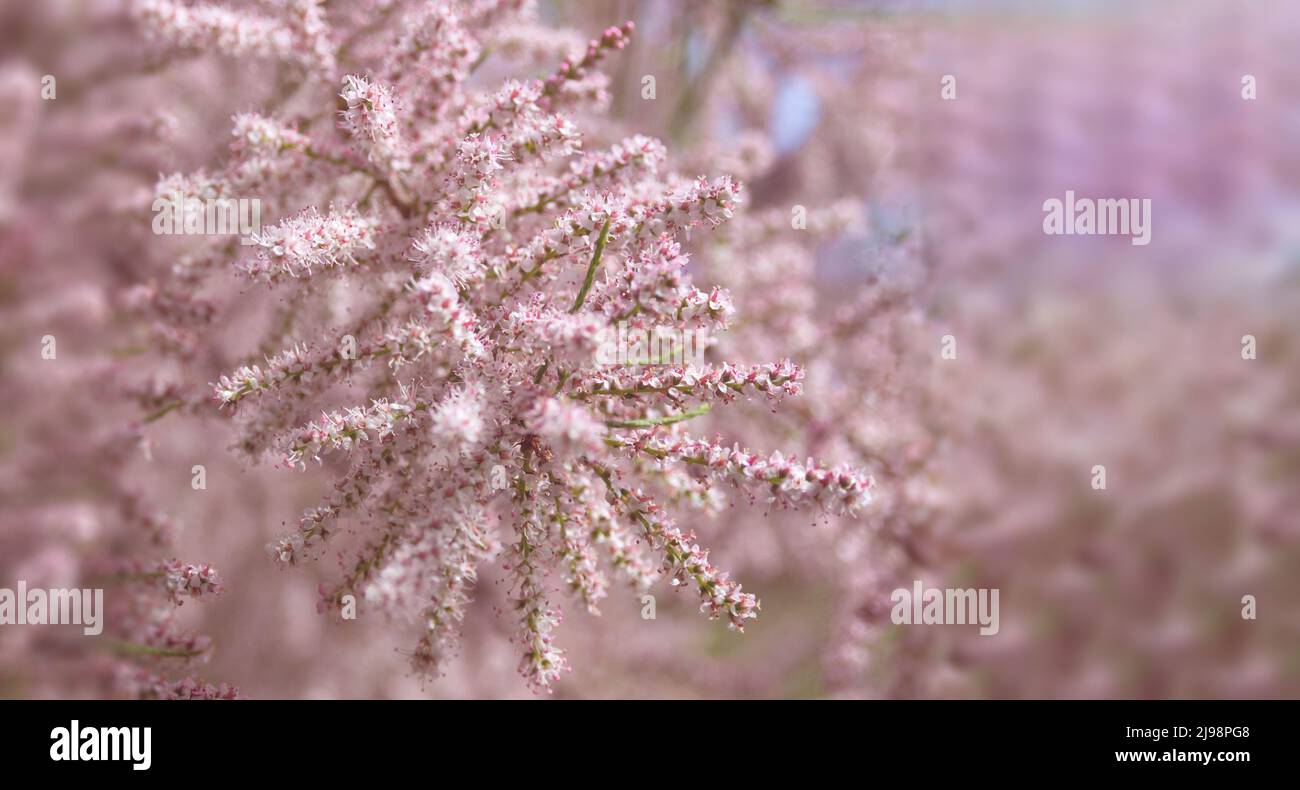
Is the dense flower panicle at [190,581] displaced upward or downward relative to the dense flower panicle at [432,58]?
downward

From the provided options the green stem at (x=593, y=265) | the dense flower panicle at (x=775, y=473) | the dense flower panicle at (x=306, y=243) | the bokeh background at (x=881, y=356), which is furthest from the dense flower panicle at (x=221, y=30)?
the dense flower panicle at (x=775, y=473)

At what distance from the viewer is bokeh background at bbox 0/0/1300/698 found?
3.56 ft

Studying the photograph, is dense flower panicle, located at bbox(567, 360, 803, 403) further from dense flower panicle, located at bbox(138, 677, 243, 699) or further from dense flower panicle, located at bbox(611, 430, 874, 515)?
dense flower panicle, located at bbox(138, 677, 243, 699)

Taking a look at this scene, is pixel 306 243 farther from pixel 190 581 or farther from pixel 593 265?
pixel 190 581

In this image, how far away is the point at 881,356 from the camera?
1368 mm

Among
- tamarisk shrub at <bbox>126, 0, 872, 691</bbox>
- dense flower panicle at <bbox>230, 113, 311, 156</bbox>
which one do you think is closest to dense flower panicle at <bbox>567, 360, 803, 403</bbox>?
tamarisk shrub at <bbox>126, 0, 872, 691</bbox>

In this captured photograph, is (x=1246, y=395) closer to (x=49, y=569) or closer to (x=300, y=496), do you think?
(x=300, y=496)

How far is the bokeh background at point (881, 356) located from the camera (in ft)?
3.56

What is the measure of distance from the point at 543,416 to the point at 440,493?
120 millimetres

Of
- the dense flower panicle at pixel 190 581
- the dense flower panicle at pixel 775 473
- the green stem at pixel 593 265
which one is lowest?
the dense flower panicle at pixel 190 581

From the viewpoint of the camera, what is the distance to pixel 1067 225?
5.68ft

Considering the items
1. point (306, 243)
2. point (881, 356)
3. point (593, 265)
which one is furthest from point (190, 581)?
point (881, 356)

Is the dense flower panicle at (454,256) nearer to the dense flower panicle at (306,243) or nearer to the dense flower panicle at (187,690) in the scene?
the dense flower panicle at (306,243)

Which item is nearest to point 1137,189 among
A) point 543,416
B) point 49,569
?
point 543,416
